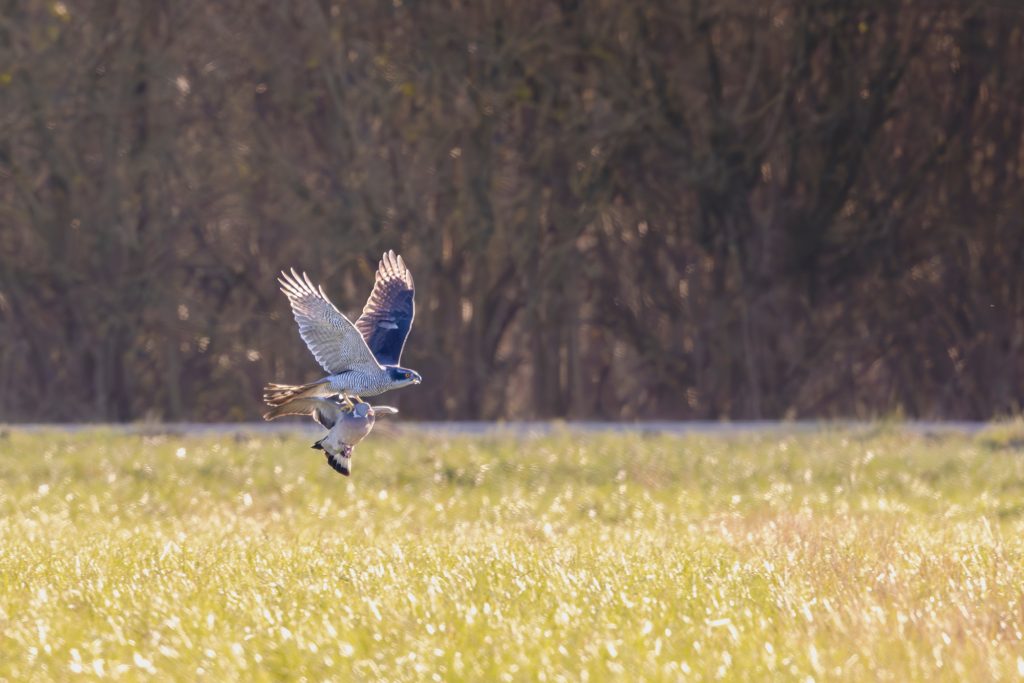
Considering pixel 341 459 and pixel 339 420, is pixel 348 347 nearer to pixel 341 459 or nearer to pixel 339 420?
pixel 339 420

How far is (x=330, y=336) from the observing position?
741 cm

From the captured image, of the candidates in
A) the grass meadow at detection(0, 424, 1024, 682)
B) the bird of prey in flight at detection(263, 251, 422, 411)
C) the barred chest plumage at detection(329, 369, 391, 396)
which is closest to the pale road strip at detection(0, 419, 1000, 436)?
the grass meadow at detection(0, 424, 1024, 682)

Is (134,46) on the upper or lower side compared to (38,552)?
upper

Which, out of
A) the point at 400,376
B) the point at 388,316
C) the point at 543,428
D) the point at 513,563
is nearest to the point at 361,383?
the point at 400,376

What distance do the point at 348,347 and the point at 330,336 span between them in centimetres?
13

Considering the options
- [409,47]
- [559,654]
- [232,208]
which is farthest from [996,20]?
[559,654]

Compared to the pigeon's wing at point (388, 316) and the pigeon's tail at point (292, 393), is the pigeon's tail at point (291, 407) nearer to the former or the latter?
the pigeon's tail at point (292, 393)

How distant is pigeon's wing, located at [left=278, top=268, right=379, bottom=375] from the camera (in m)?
7.26

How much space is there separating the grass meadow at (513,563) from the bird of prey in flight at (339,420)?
554mm

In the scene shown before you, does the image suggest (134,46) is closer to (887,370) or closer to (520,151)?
(520,151)

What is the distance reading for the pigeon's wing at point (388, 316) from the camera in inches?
308

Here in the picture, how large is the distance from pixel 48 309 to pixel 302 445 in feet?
26.8

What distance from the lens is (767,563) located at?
8.14 meters

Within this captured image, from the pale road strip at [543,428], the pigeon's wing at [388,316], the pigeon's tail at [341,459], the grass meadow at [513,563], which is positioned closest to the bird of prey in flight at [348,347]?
the pigeon's wing at [388,316]
